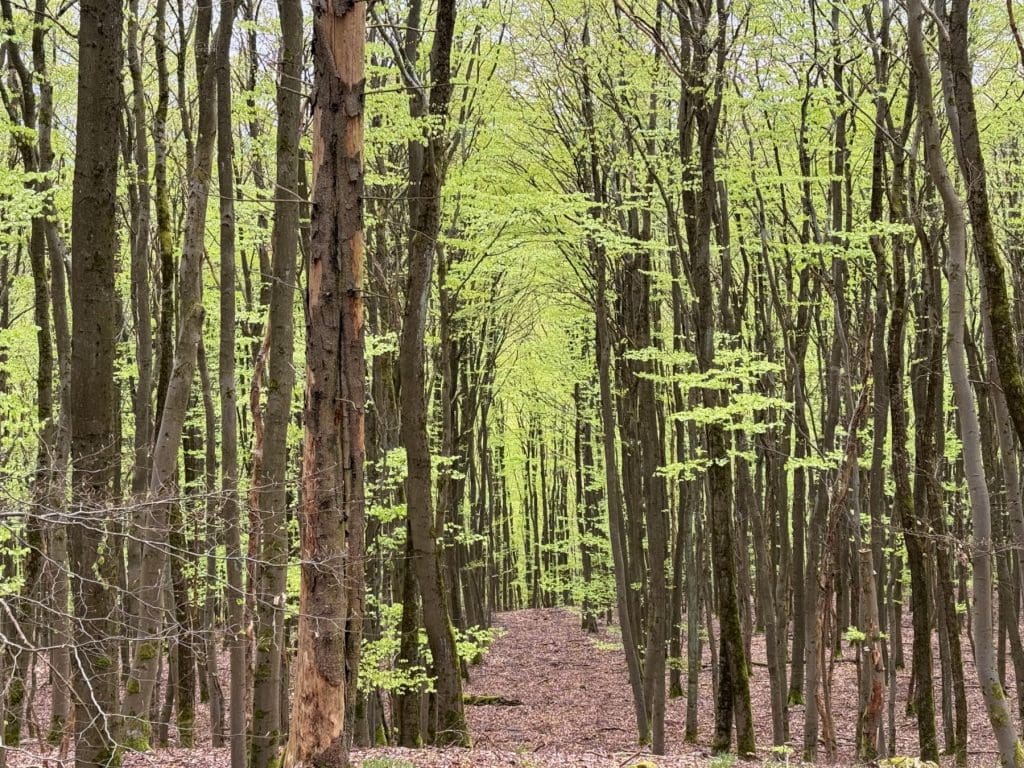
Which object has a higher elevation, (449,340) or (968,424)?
(449,340)

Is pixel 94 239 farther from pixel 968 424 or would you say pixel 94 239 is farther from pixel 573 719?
pixel 573 719

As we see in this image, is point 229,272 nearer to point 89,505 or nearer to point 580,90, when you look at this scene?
point 89,505

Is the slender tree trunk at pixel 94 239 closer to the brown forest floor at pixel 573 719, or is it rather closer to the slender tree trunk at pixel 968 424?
the brown forest floor at pixel 573 719

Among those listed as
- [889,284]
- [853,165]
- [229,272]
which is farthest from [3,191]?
[889,284]

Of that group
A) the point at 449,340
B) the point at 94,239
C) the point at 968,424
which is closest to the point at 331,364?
the point at 94,239

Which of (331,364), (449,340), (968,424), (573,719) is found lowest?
(573,719)

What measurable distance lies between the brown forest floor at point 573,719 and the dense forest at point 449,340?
7.3 inches

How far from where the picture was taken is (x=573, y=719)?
18375 mm

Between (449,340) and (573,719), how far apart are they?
29.9 feet

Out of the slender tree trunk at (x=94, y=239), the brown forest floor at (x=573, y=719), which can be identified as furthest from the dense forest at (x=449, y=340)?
the brown forest floor at (x=573, y=719)

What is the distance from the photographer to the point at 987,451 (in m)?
17.7

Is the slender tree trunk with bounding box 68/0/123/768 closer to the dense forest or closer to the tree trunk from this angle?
the dense forest

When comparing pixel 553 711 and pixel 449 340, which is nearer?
pixel 449 340

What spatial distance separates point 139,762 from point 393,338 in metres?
6.28
